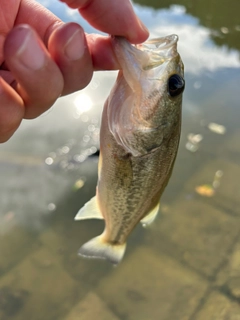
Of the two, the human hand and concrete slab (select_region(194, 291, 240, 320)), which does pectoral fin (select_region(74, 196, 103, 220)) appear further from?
concrete slab (select_region(194, 291, 240, 320))

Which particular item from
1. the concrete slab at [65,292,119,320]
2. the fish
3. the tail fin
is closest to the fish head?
the fish

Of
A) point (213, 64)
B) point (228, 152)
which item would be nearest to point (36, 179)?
point (228, 152)

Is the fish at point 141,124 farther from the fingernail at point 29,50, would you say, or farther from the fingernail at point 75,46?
the fingernail at point 29,50

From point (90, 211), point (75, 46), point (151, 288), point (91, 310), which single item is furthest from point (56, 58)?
point (151, 288)

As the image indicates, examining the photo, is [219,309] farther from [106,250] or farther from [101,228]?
[106,250]

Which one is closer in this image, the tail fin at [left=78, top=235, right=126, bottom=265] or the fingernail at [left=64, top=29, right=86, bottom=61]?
the fingernail at [left=64, top=29, right=86, bottom=61]

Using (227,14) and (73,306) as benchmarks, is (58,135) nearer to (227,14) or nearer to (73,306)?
(73,306)

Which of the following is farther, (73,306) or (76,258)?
(76,258)
